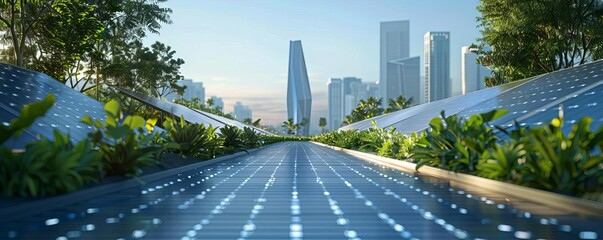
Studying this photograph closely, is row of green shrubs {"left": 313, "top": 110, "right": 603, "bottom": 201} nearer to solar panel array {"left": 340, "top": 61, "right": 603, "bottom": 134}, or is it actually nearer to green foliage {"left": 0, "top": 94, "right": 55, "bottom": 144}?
solar panel array {"left": 340, "top": 61, "right": 603, "bottom": 134}

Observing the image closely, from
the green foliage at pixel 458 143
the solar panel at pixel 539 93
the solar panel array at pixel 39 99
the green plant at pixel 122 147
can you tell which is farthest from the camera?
the solar panel at pixel 539 93

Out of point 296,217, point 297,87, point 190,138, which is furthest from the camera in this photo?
point 297,87

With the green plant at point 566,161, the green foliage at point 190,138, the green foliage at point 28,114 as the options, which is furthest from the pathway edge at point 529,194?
the green foliage at point 190,138

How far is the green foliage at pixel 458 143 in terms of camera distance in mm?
10234

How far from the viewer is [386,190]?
30.1 feet

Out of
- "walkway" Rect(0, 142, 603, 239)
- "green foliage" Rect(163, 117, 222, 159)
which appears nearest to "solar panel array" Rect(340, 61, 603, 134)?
"walkway" Rect(0, 142, 603, 239)

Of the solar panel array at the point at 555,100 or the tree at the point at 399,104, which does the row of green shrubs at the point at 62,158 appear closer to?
the solar panel array at the point at 555,100

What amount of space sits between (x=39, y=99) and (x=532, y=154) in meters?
13.0

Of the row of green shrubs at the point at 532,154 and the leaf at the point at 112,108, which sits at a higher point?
the leaf at the point at 112,108

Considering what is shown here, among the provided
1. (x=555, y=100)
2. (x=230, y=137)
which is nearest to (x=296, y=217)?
(x=555, y=100)

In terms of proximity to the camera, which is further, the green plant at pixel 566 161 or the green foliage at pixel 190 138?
the green foliage at pixel 190 138

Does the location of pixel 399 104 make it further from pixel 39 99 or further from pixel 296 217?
pixel 296 217

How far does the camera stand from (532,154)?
793 cm

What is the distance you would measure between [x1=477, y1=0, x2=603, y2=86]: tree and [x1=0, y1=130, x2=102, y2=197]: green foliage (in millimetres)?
31305
